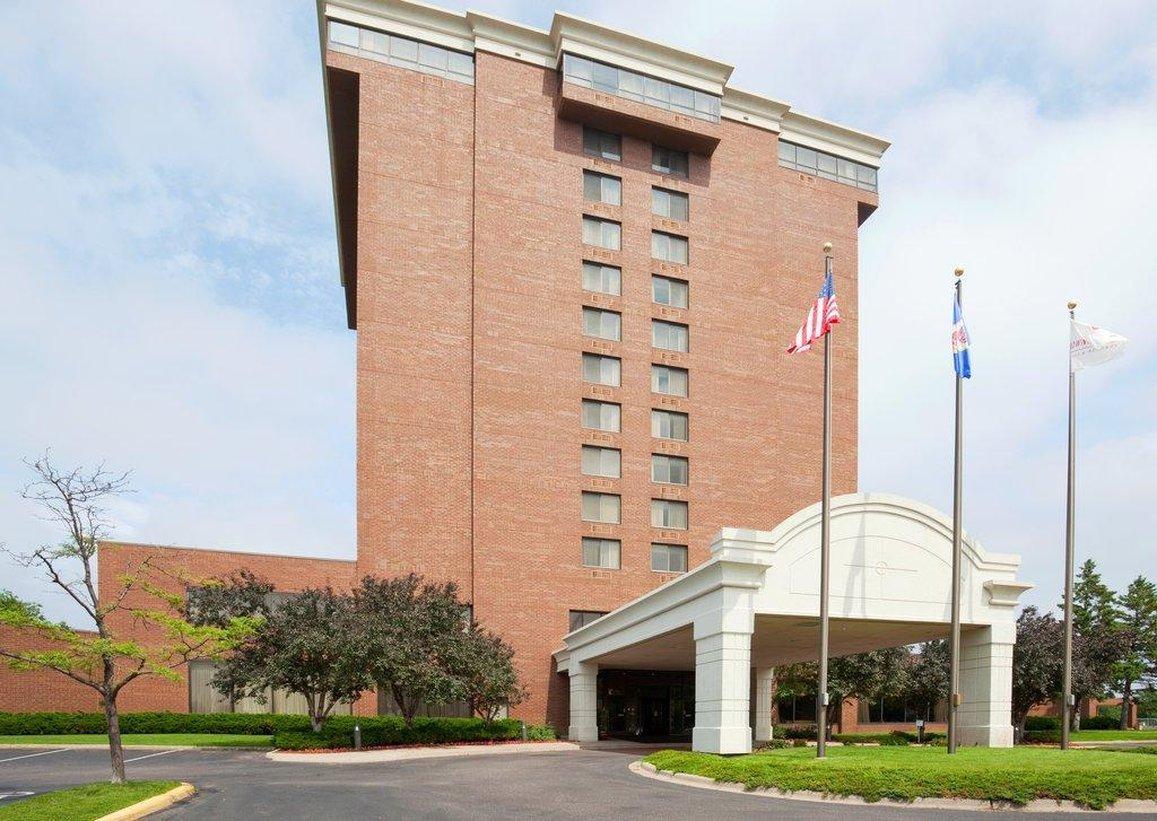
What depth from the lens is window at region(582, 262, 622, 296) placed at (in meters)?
50.4

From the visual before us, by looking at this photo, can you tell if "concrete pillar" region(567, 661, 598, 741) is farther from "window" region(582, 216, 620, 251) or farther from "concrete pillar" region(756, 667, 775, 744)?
"window" region(582, 216, 620, 251)

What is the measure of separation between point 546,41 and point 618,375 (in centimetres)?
1817

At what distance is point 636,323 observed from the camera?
5056 cm

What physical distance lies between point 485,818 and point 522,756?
1718 cm

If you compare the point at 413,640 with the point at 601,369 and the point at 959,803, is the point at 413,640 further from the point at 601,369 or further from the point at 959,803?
the point at 959,803

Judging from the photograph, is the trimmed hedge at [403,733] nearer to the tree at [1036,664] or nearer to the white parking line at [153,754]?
the white parking line at [153,754]

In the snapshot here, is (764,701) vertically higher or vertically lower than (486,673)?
lower

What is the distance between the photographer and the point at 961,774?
18.0m

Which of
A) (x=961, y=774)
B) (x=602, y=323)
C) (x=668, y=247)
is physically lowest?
(x=961, y=774)

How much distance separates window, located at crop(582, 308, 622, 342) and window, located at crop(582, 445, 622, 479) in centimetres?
594

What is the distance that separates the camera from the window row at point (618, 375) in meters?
49.7

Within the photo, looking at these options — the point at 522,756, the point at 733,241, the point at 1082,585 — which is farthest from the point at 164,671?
the point at 1082,585

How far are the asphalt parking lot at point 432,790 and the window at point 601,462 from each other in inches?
754

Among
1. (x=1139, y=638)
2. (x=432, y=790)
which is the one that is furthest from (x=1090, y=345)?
(x=1139, y=638)
